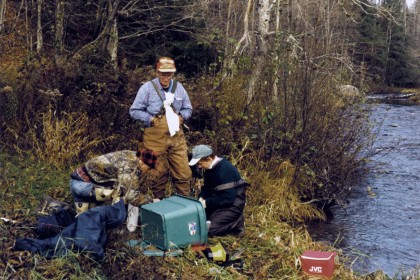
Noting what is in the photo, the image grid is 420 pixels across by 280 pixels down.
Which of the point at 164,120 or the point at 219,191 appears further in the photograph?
the point at 164,120

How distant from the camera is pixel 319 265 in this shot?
6195 millimetres

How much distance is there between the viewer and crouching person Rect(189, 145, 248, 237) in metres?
6.90

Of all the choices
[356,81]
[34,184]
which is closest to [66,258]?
[34,184]

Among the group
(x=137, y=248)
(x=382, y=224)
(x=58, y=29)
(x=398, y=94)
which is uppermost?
(x=58, y=29)

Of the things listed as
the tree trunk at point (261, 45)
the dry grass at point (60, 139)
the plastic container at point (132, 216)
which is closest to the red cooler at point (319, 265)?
the plastic container at point (132, 216)

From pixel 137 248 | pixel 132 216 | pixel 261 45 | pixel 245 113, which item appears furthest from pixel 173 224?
pixel 261 45

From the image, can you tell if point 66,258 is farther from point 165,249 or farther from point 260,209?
point 260,209

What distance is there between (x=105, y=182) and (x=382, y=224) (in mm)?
5352

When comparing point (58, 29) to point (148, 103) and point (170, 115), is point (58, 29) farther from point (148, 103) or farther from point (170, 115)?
point (170, 115)

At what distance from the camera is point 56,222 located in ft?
19.5

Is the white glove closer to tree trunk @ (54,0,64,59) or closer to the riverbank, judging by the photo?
tree trunk @ (54,0,64,59)

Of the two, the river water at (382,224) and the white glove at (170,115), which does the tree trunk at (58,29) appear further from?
the river water at (382,224)

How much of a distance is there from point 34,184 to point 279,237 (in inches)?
122

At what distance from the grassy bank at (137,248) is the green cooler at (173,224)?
152 millimetres
